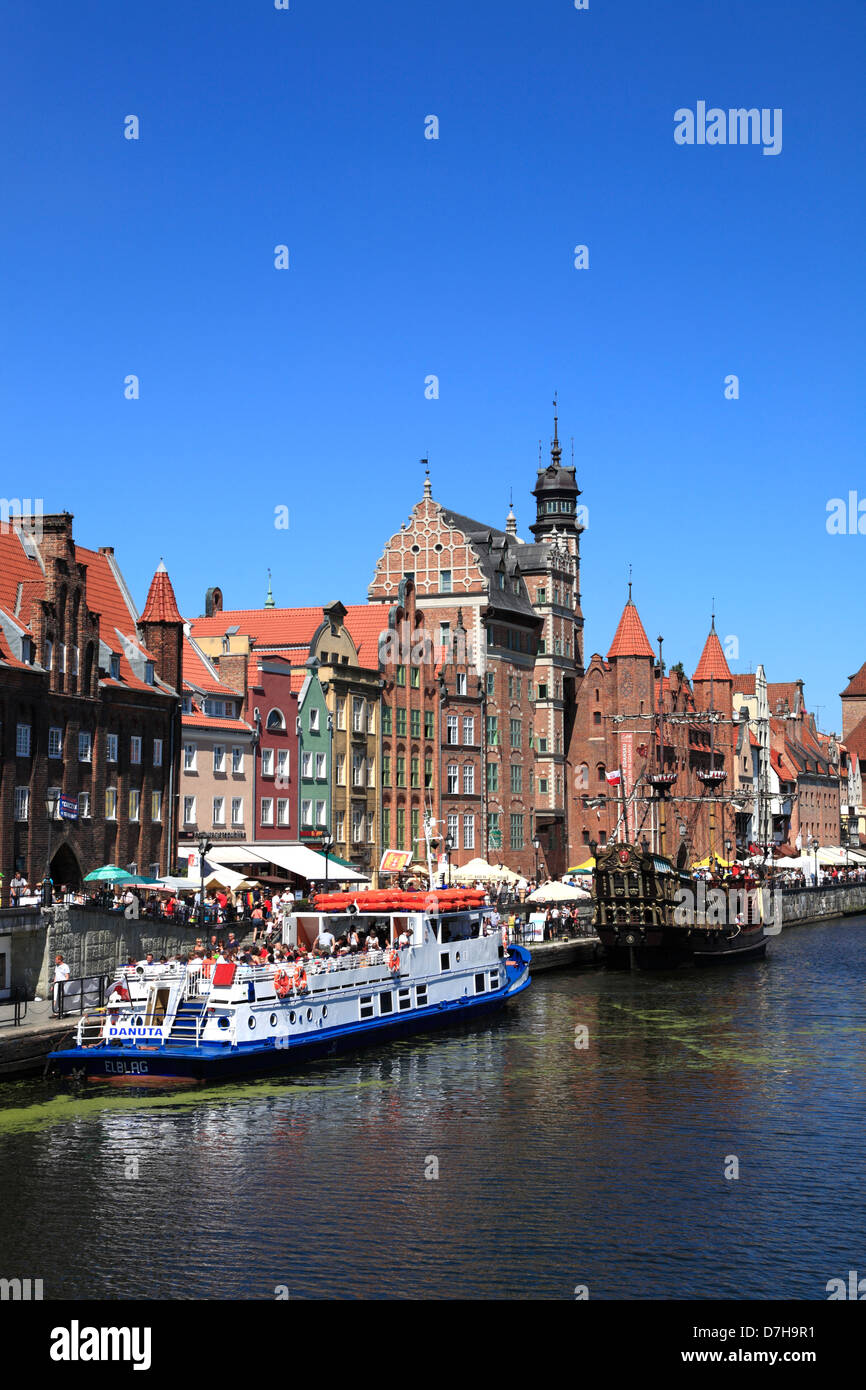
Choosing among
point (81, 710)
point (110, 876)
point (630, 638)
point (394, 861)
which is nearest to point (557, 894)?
point (394, 861)

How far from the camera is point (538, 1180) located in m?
38.1

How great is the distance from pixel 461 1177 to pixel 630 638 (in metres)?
106

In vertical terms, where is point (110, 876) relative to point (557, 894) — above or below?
below

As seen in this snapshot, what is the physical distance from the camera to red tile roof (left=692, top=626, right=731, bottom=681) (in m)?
171

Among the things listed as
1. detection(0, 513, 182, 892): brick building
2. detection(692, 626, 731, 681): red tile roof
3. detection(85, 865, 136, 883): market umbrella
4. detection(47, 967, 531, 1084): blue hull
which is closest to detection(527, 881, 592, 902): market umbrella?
detection(0, 513, 182, 892): brick building

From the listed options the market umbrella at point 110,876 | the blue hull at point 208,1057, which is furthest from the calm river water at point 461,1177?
the market umbrella at point 110,876

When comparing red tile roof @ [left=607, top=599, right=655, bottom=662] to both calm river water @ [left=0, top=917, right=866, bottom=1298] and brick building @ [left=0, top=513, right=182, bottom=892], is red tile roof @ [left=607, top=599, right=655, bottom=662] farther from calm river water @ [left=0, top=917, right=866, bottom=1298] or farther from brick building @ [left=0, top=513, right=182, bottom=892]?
calm river water @ [left=0, top=917, right=866, bottom=1298]

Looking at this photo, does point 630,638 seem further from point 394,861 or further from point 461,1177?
point 461,1177

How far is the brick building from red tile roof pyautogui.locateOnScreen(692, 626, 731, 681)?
97208 millimetres

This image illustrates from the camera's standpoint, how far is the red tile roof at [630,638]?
5536 inches

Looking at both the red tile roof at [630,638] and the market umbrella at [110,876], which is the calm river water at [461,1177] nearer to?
the market umbrella at [110,876]

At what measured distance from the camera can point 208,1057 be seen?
49.0m

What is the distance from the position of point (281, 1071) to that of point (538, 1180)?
16.4 m
